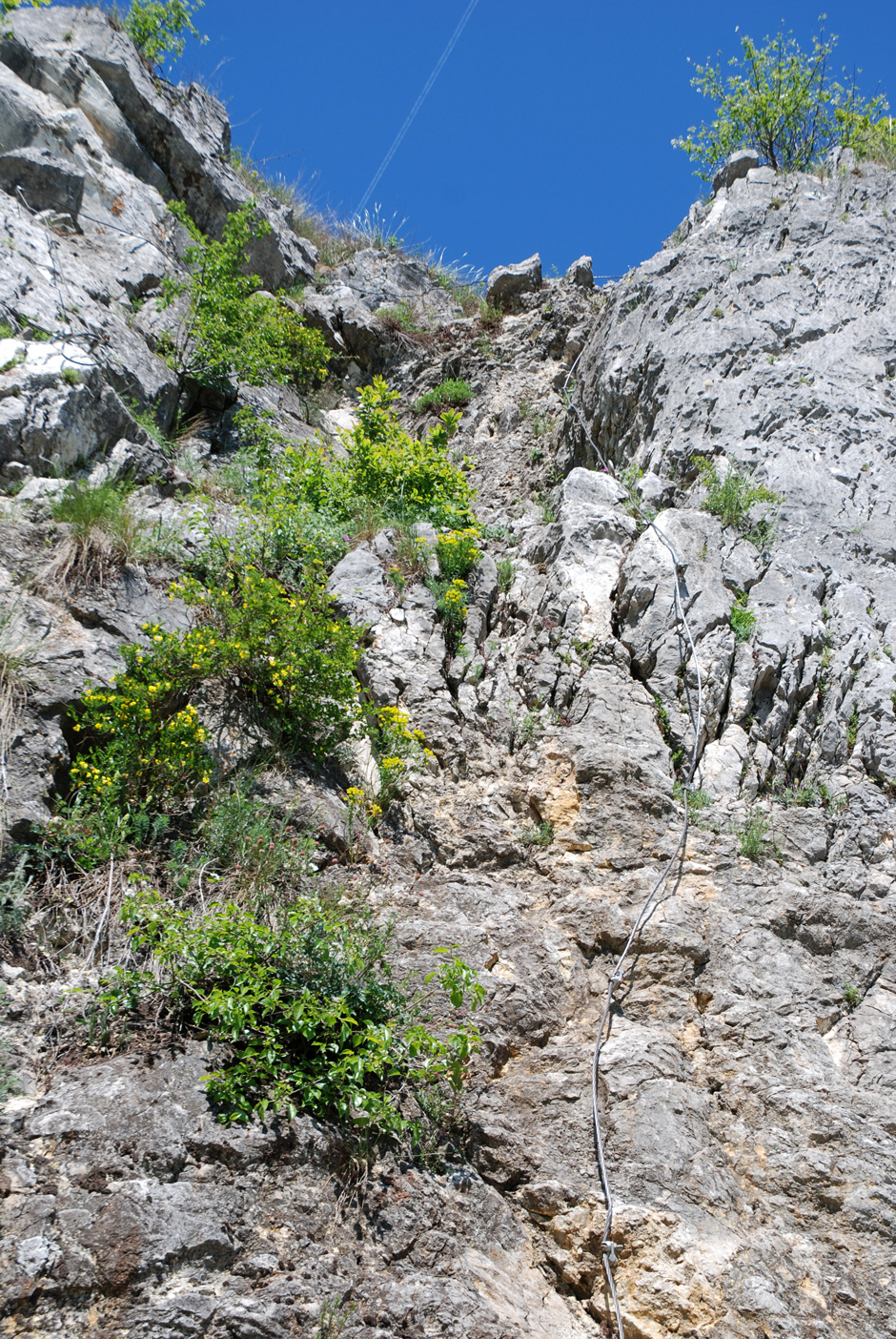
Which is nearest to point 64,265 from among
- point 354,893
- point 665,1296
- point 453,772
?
point 453,772

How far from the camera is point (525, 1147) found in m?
3.81

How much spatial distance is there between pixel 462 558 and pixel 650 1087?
4.27 m

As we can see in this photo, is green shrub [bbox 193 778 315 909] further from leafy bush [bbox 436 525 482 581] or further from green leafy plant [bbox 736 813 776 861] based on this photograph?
leafy bush [bbox 436 525 482 581]

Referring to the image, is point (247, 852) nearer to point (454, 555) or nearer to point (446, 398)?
point (454, 555)

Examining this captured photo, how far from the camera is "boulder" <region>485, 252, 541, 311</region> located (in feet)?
43.7

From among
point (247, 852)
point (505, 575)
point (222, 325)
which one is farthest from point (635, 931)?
point (222, 325)

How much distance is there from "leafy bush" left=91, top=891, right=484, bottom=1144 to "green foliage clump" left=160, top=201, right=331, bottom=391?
21.4ft

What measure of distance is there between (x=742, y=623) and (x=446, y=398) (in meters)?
6.77

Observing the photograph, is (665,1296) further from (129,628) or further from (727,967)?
(129,628)

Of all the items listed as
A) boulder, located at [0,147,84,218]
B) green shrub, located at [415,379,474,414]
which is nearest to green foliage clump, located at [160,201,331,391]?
boulder, located at [0,147,84,218]

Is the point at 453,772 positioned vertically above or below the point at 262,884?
above

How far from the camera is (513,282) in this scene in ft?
43.9

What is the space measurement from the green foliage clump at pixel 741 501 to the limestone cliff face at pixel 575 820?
139 mm

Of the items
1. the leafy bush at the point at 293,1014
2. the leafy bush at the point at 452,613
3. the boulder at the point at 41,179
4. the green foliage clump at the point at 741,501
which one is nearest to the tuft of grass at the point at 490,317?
the boulder at the point at 41,179
